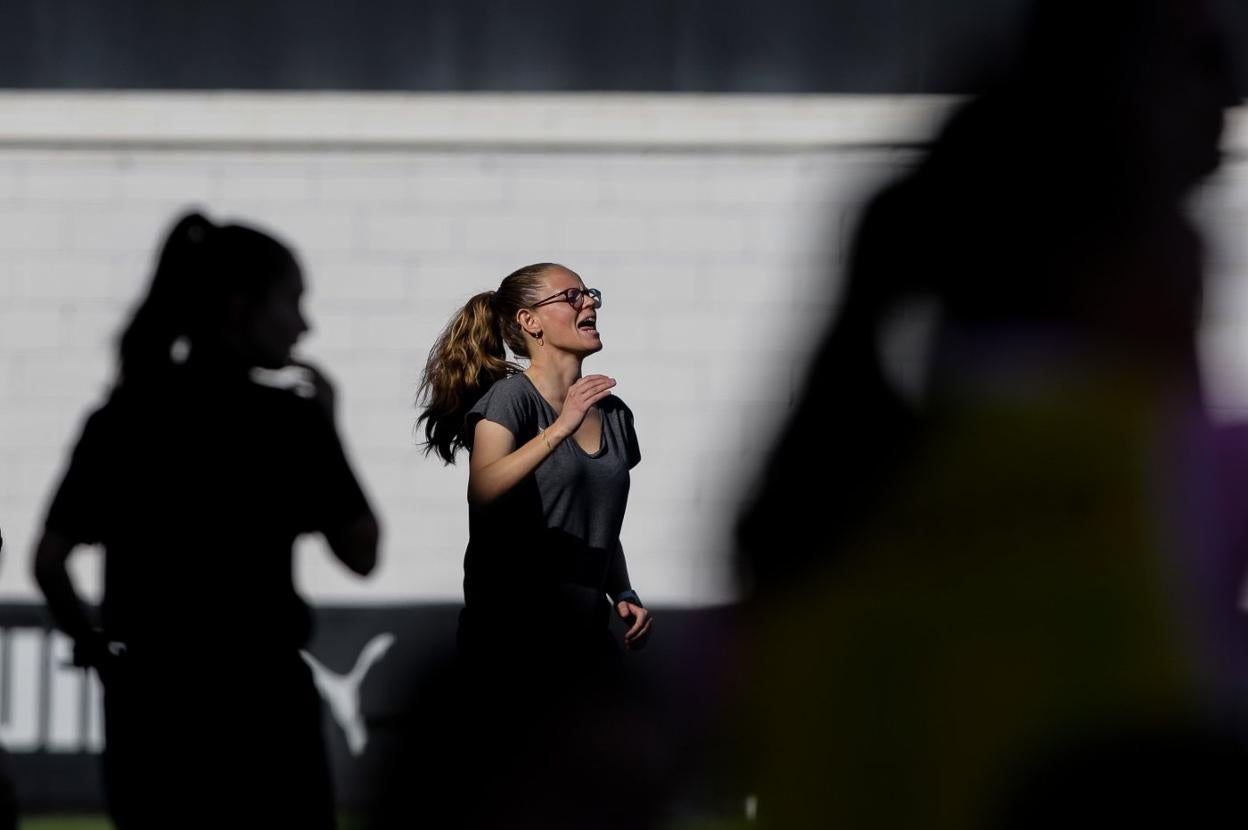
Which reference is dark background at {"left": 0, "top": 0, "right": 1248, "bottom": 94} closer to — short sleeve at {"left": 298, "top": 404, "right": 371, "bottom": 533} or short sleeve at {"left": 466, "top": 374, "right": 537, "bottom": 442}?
short sleeve at {"left": 466, "top": 374, "right": 537, "bottom": 442}

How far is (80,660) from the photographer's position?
8.32ft

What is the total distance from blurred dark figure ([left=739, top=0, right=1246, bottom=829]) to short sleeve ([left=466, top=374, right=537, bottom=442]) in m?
1.22

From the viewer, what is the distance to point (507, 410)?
2.88 m

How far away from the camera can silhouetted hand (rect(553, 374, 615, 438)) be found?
276 centimetres

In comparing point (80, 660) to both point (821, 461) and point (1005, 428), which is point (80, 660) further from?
point (1005, 428)

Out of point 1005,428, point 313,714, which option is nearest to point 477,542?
point 313,714

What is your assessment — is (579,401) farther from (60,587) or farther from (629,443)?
(60,587)

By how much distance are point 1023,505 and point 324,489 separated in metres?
1.55

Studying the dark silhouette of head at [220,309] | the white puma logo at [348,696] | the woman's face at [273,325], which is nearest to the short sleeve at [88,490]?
the dark silhouette of head at [220,309]

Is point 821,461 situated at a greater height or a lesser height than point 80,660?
greater

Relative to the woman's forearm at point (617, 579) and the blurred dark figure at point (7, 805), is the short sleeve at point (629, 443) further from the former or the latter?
the blurred dark figure at point (7, 805)

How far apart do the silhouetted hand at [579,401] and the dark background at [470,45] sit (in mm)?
2862

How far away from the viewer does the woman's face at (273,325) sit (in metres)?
2.63

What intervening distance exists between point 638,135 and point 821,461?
13.3 feet
